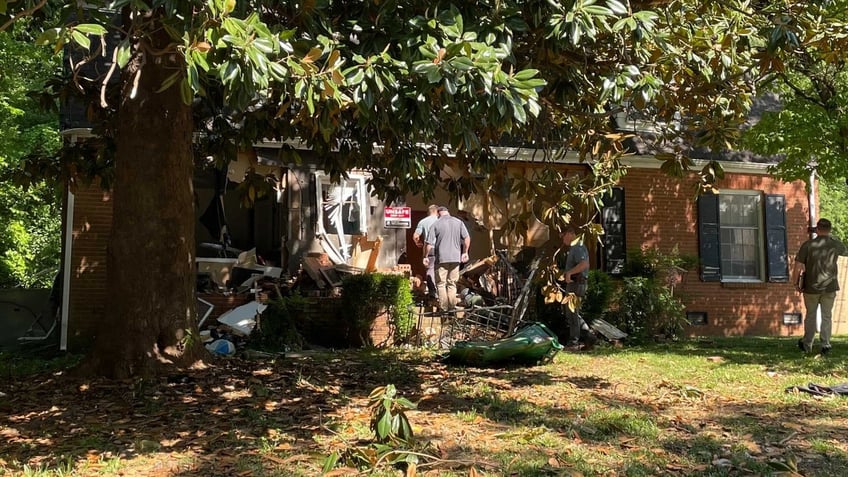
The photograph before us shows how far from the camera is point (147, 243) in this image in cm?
684

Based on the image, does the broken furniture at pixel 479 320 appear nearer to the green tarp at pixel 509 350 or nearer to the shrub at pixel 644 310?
the green tarp at pixel 509 350

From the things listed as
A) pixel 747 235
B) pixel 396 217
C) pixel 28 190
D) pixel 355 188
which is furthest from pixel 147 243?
pixel 28 190

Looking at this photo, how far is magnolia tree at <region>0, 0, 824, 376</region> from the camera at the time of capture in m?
4.08

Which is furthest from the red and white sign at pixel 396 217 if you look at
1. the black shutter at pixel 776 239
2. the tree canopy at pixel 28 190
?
the black shutter at pixel 776 239

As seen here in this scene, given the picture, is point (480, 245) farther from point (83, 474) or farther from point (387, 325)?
point (83, 474)

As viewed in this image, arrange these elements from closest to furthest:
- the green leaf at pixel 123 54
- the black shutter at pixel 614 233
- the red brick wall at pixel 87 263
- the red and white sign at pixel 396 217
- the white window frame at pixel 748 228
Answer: the green leaf at pixel 123 54, the red brick wall at pixel 87 263, the red and white sign at pixel 396 217, the black shutter at pixel 614 233, the white window frame at pixel 748 228

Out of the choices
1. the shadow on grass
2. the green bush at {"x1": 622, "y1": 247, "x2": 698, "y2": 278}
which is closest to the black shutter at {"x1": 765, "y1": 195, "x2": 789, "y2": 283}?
the shadow on grass

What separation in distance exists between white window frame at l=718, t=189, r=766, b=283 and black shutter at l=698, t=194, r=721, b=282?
231 mm

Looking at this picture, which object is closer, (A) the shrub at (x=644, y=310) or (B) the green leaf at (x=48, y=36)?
(B) the green leaf at (x=48, y=36)

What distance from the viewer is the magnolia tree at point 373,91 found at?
408 centimetres

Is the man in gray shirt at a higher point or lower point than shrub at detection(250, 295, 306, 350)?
higher

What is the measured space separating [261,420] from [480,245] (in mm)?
9097

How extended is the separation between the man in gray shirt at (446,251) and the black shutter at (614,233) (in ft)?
10.8

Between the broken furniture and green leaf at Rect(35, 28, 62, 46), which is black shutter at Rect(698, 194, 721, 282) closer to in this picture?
the broken furniture
